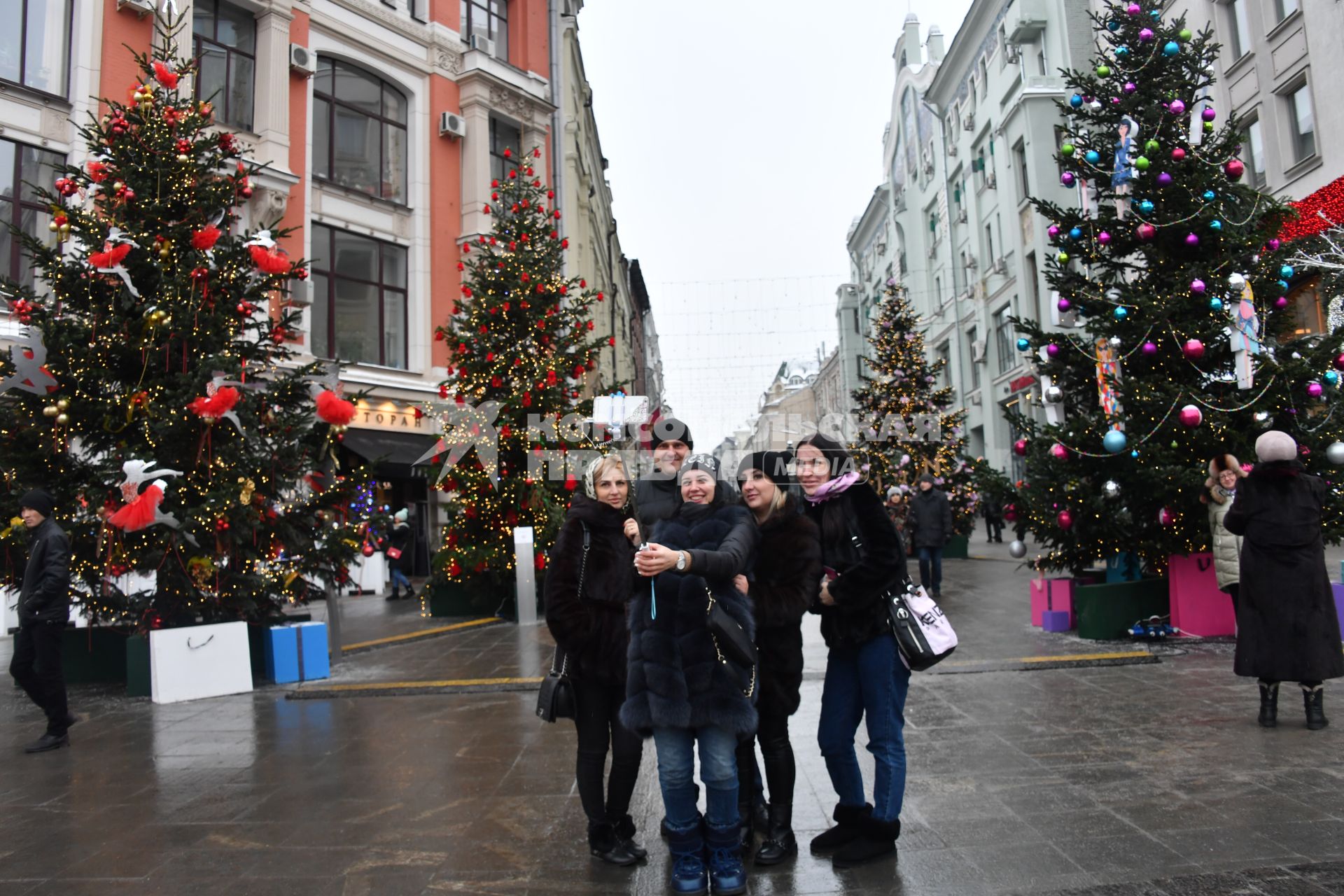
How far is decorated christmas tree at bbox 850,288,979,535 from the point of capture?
26438 mm

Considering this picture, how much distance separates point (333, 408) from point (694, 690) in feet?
22.9

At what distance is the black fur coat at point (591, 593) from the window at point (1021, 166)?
105 feet

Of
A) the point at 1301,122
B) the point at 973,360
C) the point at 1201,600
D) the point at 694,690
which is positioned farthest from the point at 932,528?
the point at 973,360

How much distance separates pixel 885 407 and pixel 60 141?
20458 mm

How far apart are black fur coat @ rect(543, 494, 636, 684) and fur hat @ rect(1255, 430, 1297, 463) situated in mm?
4287

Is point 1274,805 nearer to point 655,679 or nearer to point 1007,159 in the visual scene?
point 655,679

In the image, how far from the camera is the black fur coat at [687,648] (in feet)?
12.1

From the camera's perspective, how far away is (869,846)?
13.2 ft

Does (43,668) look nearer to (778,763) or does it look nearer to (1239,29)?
(778,763)

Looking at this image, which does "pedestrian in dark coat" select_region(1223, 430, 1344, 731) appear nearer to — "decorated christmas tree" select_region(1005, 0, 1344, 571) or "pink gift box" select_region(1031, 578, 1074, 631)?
"decorated christmas tree" select_region(1005, 0, 1344, 571)

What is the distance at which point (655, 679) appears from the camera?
146 inches

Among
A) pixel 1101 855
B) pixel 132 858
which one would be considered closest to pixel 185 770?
pixel 132 858

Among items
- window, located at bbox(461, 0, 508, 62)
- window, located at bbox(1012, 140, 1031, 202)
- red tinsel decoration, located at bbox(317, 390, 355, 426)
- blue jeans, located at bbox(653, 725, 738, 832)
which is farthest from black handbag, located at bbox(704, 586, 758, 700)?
window, located at bbox(1012, 140, 1031, 202)

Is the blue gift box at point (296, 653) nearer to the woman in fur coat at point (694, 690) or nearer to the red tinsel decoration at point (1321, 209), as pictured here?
the woman in fur coat at point (694, 690)
